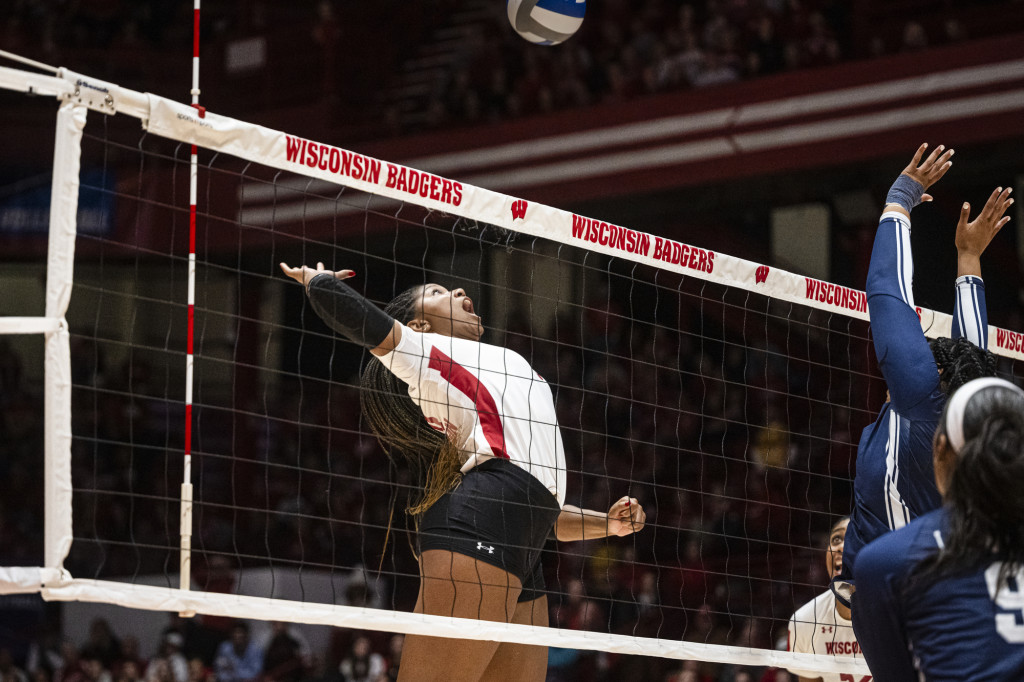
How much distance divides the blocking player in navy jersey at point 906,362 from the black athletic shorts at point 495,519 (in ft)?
3.08

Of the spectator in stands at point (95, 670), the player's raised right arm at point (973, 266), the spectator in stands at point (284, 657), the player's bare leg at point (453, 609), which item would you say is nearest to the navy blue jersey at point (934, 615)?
the player's raised right arm at point (973, 266)

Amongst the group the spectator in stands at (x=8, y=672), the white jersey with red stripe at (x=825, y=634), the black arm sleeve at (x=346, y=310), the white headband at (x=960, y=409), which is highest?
the black arm sleeve at (x=346, y=310)

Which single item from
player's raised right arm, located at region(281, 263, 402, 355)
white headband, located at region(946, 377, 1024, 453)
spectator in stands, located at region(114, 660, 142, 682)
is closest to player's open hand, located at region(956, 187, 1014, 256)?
white headband, located at region(946, 377, 1024, 453)

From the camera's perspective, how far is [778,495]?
11391 mm

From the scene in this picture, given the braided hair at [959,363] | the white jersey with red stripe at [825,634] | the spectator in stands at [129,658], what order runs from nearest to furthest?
the braided hair at [959,363] → the white jersey with red stripe at [825,634] → the spectator in stands at [129,658]

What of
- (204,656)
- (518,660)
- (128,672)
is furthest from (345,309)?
(204,656)

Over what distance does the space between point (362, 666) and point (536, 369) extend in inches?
175

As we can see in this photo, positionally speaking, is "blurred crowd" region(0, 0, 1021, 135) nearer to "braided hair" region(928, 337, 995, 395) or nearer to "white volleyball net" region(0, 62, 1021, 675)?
"white volleyball net" region(0, 62, 1021, 675)

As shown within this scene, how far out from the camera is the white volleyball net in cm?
651

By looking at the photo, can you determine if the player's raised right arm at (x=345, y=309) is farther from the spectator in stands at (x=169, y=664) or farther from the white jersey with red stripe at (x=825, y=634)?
the spectator in stands at (x=169, y=664)

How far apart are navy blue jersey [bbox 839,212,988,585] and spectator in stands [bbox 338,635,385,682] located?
7444mm

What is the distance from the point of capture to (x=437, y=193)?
411 centimetres

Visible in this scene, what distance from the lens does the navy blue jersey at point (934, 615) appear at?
196 cm

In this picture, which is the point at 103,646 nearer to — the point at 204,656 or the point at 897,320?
the point at 204,656
